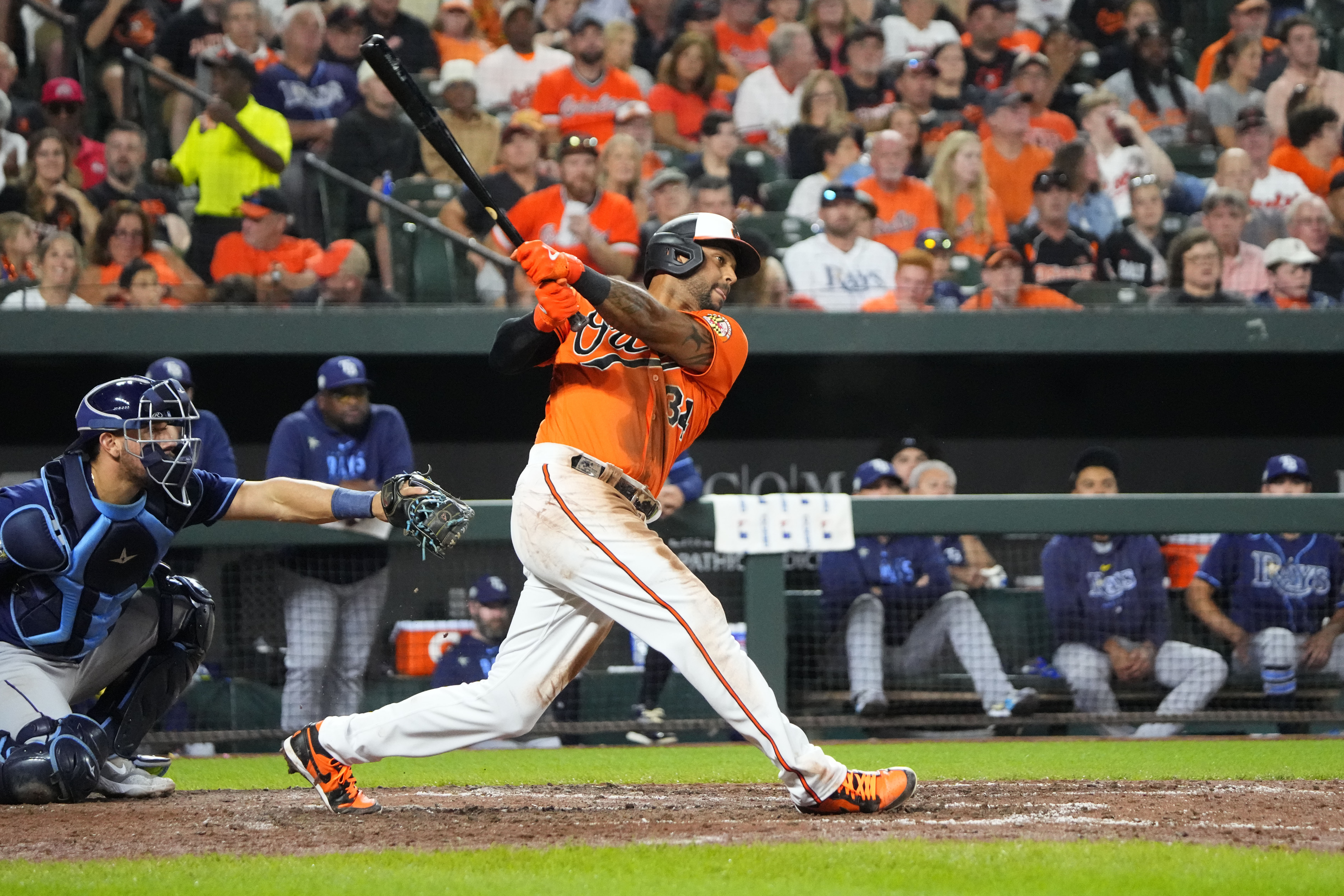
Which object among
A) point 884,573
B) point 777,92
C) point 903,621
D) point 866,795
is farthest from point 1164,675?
point 777,92

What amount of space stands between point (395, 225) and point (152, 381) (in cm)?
373

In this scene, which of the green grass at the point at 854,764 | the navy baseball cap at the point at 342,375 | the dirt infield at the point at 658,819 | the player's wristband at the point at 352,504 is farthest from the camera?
the navy baseball cap at the point at 342,375

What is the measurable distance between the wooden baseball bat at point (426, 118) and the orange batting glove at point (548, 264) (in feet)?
1.41

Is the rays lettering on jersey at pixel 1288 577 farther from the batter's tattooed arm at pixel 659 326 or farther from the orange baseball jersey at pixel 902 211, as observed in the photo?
the batter's tattooed arm at pixel 659 326

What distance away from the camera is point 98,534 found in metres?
4.06

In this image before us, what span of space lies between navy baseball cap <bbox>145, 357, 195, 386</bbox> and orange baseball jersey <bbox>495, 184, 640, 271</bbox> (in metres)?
2.27

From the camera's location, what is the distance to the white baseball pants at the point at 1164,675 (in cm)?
604

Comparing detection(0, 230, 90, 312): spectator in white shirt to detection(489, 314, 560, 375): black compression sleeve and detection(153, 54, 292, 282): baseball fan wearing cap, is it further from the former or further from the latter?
detection(489, 314, 560, 375): black compression sleeve

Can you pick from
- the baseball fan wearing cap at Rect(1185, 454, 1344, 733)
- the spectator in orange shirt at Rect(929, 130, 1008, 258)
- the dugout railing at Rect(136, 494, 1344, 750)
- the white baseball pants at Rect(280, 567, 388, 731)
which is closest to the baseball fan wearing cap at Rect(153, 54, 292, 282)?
the dugout railing at Rect(136, 494, 1344, 750)

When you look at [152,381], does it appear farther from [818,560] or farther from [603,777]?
[818,560]

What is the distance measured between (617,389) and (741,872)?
133 cm

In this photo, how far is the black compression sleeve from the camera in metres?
3.72

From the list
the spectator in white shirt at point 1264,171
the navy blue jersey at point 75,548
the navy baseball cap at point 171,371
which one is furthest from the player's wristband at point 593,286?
the spectator in white shirt at point 1264,171

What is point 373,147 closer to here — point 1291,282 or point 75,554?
point 75,554
